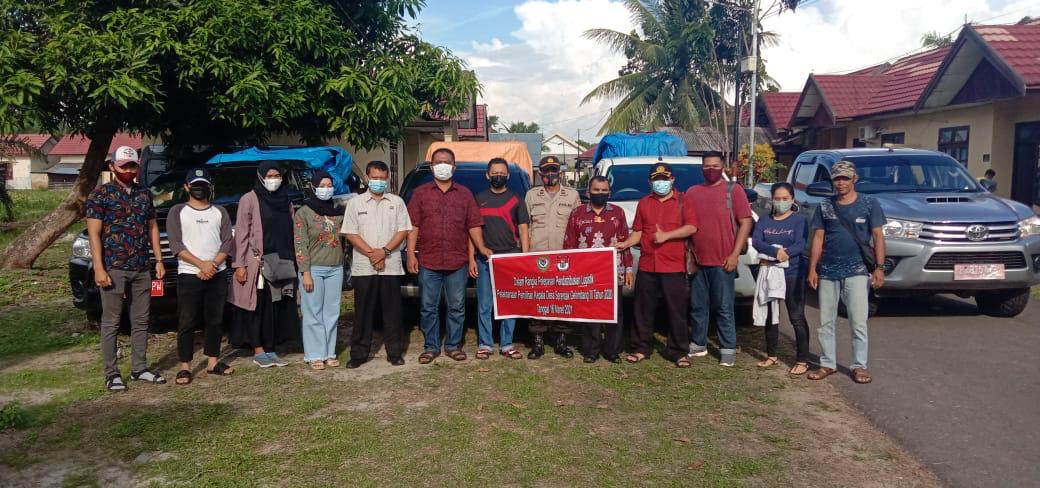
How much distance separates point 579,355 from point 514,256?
1.15 m

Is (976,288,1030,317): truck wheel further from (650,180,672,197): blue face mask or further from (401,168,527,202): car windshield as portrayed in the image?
(401,168,527,202): car windshield

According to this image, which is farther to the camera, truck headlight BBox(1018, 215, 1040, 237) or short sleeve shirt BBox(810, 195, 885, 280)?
truck headlight BBox(1018, 215, 1040, 237)

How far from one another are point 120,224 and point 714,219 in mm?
4690

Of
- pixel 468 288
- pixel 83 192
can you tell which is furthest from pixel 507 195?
pixel 83 192

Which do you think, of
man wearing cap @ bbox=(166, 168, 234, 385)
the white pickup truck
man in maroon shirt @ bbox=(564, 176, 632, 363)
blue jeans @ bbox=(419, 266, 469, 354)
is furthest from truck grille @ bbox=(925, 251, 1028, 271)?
man wearing cap @ bbox=(166, 168, 234, 385)

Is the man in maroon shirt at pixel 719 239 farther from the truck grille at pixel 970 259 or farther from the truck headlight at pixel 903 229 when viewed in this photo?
the truck grille at pixel 970 259

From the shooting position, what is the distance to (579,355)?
678cm

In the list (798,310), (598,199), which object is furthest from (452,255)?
(798,310)

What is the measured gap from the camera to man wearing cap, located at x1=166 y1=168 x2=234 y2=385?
231 inches

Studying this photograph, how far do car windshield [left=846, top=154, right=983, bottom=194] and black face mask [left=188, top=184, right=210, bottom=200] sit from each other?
23.8 feet

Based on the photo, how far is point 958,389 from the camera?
18.7 ft

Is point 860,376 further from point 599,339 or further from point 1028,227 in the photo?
point 1028,227

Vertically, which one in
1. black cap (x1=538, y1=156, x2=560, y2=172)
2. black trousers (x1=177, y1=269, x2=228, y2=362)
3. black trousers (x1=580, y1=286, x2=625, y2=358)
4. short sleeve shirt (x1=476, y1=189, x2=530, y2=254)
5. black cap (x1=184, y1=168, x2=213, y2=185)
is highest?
black cap (x1=538, y1=156, x2=560, y2=172)

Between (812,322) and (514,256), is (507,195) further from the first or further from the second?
(812,322)
